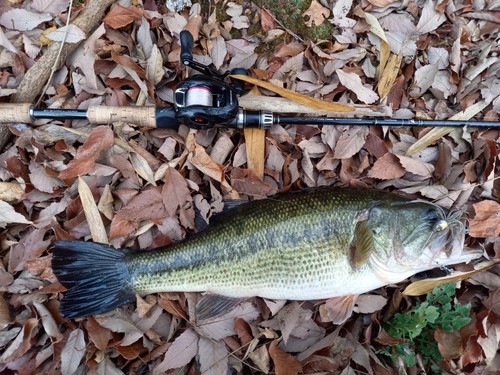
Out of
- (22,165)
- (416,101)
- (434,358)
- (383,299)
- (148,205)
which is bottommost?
(434,358)

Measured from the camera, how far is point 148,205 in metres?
2.97

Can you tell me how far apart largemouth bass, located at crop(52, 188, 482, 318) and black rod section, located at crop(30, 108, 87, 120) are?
889 millimetres

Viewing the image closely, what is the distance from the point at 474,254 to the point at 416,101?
1.21 metres

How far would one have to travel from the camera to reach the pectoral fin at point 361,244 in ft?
8.51

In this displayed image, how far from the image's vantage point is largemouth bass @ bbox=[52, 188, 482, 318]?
2660mm

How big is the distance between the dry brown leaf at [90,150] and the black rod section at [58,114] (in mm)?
139

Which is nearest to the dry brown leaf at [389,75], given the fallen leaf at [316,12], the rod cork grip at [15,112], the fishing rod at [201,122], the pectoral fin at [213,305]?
the fishing rod at [201,122]

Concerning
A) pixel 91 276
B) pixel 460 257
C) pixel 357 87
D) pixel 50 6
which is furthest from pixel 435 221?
pixel 50 6

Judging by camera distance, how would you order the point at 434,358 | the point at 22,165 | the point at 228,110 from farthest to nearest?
the point at 22,165 < the point at 434,358 < the point at 228,110

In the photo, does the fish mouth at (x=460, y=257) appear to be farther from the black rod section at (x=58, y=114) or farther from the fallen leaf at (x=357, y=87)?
the black rod section at (x=58, y=114)

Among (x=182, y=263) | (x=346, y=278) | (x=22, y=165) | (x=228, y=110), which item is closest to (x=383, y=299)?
(x=346, y=278)

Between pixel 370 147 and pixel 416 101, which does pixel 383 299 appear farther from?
pixel 416 101

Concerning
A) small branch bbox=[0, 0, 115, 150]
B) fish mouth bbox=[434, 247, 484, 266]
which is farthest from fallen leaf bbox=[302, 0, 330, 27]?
fish mouth bbox=[434, 247, 484, 266]

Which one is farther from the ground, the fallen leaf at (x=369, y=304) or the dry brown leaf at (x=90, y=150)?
the dry brown leaf at (x=90, y=150)
